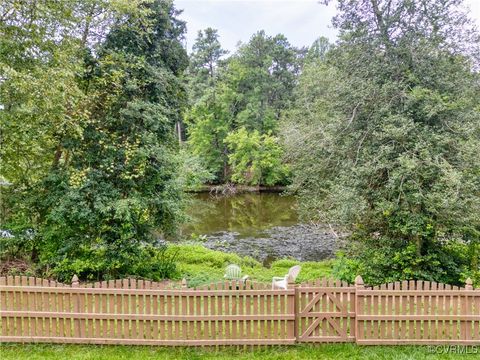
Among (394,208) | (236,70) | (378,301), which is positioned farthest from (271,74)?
(378,301)

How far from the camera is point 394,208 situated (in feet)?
20.0

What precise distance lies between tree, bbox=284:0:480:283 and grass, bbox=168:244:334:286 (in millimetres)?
2095

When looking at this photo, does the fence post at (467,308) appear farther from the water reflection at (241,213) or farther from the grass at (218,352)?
the water reflection at (241,213)

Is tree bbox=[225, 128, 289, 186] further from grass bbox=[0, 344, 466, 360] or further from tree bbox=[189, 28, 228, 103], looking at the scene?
grass bbox=[0, 344, 466, 360]

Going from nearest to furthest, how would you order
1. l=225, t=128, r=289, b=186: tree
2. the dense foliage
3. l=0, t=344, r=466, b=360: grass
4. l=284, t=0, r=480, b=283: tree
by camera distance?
1. l=0, t=344, r=466, b=360: grass
2. l=284, t=0, r=480, b=283: tree
3. l=225, t=128, r=289, b=186: tree
4. the dense foliage

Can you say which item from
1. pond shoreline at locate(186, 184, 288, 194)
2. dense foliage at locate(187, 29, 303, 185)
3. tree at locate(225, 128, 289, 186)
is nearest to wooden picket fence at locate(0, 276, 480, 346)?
tree at locate(225, 128, 289, 186)

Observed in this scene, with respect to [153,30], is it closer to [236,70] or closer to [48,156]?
[48,156]

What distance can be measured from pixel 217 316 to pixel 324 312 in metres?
1.36

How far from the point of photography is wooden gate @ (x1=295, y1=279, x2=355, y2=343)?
4.39m

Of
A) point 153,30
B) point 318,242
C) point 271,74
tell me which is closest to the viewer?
point 153,30

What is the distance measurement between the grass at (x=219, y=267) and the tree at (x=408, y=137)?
2.10 metres

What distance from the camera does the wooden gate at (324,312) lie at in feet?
14.4

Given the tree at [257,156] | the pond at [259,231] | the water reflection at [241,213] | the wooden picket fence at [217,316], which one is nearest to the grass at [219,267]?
the pond at [259,231]

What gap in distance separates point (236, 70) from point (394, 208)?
23067 mm
